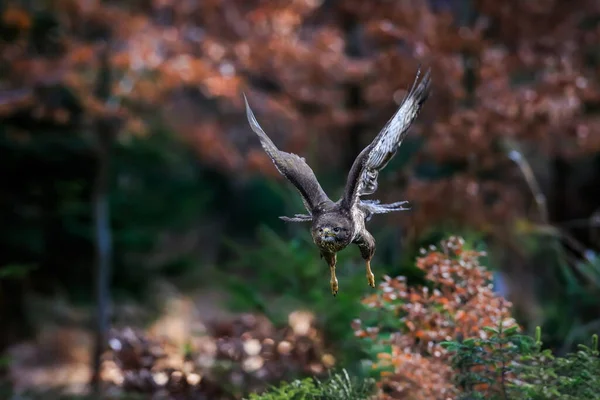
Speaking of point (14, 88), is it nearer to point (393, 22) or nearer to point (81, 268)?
point (81, 268)

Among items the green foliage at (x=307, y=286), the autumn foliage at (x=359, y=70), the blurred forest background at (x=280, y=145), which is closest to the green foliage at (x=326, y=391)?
the green foliage at (x=307, y=286)

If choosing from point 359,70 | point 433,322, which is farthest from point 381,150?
point 359,70

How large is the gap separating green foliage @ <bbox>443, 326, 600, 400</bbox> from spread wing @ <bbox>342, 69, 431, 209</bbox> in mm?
938

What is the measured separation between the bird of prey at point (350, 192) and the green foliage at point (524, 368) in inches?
32.2

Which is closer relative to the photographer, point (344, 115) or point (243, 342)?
point (243, 342)

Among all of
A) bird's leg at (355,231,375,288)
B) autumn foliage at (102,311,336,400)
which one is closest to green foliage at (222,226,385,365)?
autumn foliage at (102,311,336,400)

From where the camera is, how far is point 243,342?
4.99m

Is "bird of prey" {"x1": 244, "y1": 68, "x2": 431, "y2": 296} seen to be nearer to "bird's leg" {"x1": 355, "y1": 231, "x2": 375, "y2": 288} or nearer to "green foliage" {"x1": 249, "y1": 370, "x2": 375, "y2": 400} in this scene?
"bird's leg" {"x1": 355, "y1": 231, "x2": 375, "y2": 288}

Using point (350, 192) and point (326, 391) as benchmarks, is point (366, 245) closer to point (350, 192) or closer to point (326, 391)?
point (350, 192)

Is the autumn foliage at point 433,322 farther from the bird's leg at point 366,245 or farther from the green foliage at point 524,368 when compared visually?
the bird's leg at point 366,245

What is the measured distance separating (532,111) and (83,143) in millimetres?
5071

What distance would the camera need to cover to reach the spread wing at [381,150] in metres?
2.56

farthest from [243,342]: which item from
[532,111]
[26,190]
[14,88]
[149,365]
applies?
[26,190]

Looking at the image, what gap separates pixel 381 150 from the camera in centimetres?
268
